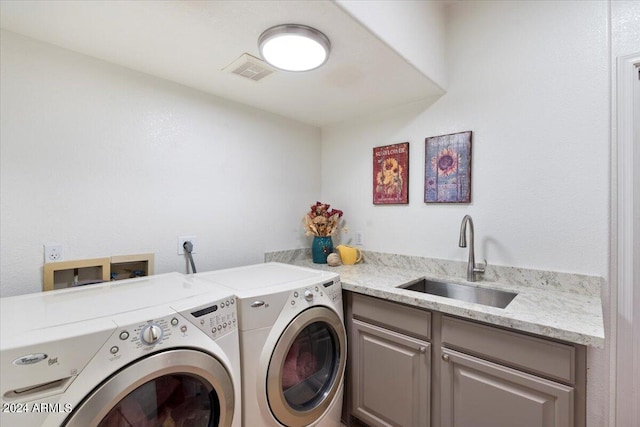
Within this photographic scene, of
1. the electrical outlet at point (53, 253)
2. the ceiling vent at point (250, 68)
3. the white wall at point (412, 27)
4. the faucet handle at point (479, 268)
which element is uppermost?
the white wall at point (412, 27)

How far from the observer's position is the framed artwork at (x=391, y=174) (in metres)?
2.11

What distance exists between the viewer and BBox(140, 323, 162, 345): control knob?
898 millimetres

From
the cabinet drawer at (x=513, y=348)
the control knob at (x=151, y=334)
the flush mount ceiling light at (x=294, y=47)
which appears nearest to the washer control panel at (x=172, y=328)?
the control knob at (x=151, y=334)

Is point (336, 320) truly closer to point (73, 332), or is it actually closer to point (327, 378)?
point (327, 378)

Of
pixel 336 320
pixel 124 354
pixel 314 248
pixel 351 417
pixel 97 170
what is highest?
pixel 97 170

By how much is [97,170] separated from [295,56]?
115 cm

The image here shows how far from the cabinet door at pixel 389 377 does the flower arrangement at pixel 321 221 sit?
0.82 metres

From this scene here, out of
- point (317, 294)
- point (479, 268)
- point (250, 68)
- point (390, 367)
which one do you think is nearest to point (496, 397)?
point (390, 367)

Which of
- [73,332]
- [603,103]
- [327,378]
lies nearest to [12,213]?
[73,332]

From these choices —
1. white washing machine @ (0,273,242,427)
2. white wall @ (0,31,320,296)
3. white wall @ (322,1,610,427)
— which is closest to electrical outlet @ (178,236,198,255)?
white wall @ (0,31,320,296)

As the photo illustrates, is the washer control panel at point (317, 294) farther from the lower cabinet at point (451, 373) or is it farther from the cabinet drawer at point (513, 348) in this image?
the cabinet drawer at point (513, 348)

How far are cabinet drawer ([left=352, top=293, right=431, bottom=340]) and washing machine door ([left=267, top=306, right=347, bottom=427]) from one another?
0.16m

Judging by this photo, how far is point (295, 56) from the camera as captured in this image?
1390mm

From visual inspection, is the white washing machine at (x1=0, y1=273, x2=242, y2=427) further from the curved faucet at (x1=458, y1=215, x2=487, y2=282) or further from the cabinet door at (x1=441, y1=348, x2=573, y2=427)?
the curved faucet at (x1=458, y1=215, x2=487, y2=282)
